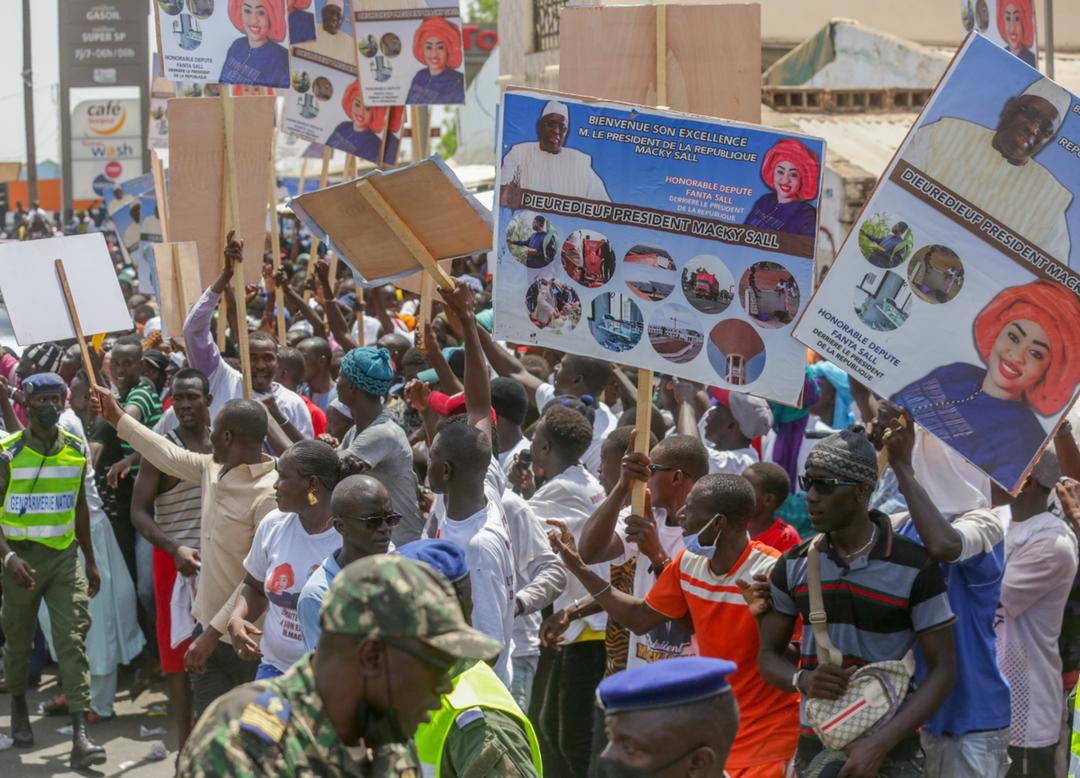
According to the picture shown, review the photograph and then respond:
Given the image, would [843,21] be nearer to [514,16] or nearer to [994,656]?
[514,16]

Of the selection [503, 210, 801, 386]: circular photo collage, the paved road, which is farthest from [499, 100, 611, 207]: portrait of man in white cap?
the paved road

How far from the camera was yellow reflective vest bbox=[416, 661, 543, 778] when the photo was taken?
12.6 feet

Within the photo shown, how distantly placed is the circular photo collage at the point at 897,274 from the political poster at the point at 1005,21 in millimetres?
3043

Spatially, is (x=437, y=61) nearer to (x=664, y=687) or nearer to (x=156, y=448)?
(x=156, y=448)

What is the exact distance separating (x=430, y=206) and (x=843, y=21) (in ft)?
65.3

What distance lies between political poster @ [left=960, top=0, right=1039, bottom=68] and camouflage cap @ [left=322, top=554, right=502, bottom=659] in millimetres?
5521

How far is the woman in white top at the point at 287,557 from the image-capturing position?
534 centimetres

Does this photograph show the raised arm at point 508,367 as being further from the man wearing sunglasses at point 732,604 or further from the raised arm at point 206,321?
the man wearing sunglasses at point 732,604

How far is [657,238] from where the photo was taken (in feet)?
17.6

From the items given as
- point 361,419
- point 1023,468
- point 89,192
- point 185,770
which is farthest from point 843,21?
point 89,192

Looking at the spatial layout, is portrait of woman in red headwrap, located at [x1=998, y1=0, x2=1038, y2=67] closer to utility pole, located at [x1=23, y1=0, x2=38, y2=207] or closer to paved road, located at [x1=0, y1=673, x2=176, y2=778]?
paved road, located at [x1=0, y1=673, x2=176, y2=778]

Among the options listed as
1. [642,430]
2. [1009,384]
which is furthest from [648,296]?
[1009,384]

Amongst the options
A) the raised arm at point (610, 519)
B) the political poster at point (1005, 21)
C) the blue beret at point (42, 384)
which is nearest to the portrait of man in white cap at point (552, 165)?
the raised arm at point (610, 519)

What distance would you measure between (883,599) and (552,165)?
6.56 ft
